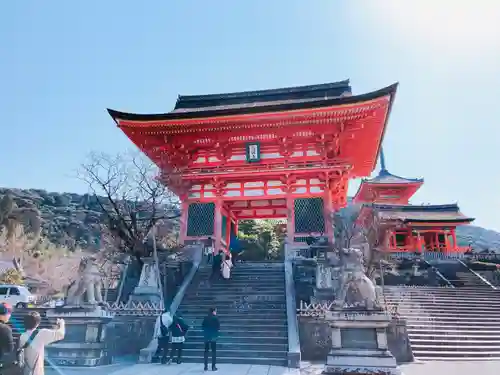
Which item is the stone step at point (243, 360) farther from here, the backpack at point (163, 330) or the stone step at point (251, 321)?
the stone step at point (251, 321)

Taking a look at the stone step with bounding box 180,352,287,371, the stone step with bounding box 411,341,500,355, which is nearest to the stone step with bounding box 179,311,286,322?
the stone step with bounding box 180,352,287,371

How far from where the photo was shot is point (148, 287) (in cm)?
1341

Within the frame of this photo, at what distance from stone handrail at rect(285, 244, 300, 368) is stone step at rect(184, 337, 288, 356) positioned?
0.36 meters

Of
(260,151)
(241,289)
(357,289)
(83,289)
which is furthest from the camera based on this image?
(260,151)

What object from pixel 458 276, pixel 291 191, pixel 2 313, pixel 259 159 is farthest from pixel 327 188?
pixel 2 313

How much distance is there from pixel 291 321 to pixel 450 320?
6.90 metres

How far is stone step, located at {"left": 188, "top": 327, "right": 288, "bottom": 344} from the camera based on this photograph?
35.5 ft

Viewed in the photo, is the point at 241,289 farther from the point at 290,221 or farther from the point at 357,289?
the point at 357,289

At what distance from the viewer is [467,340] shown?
475 inches

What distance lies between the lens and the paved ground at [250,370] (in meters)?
8.73

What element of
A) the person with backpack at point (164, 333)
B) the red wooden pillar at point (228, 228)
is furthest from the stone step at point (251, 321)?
the red wooden pillar at point (228, 228)

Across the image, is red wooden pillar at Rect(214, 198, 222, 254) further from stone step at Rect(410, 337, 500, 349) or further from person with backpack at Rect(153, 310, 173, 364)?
stone step at Rect(410, 337, 500, 349)

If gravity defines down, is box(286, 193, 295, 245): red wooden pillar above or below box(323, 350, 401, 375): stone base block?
above

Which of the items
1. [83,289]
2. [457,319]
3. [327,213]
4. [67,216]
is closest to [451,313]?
[457,319]
